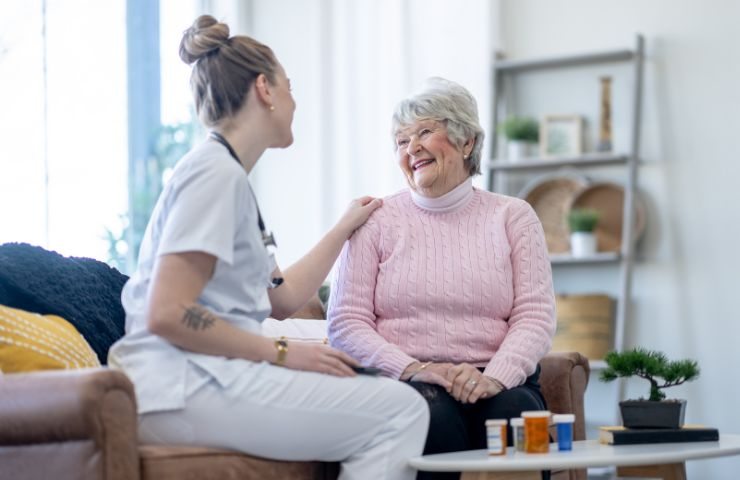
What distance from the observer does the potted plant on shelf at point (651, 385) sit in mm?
2359

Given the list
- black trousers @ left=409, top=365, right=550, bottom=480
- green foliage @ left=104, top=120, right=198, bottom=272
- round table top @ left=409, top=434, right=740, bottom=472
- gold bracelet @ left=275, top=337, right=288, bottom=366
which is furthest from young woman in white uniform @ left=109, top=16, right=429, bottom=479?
green foliage @ left=104, top=120, right=198, bottom=272

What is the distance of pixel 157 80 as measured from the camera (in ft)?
15.2

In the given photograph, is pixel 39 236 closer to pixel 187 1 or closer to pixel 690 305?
pixel 187 1

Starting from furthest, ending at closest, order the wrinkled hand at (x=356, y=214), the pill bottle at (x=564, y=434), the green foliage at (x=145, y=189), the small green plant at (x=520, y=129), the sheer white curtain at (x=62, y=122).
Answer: the small green plant at (x=520, y=129) → the green foliage at (x=145, y=189) → the sheer white curtain at (x=62, y=122) → the wrinkled hand at (x=356, y=214) → the pill bottle at (x=564, y=434)

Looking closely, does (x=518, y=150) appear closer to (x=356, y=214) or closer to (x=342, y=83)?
(x=342, y=83)

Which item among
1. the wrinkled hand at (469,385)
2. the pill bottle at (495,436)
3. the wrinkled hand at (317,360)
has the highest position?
the wrinkled hand at (317,360)

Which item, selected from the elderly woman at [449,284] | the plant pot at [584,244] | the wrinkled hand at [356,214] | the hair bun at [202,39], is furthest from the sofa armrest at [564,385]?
the plant pot at [584,244]

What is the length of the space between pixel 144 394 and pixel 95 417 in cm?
19

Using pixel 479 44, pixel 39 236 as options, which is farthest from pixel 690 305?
pixel 39 236

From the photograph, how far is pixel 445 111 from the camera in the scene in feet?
8.80

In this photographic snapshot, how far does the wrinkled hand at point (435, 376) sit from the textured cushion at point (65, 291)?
0.68 metres

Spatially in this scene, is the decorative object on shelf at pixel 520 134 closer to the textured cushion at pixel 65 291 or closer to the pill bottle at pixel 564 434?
the textured cushion at pixel 65 291

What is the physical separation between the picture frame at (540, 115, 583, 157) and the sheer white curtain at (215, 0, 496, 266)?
36cm

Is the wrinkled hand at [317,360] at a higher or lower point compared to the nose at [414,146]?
lower
